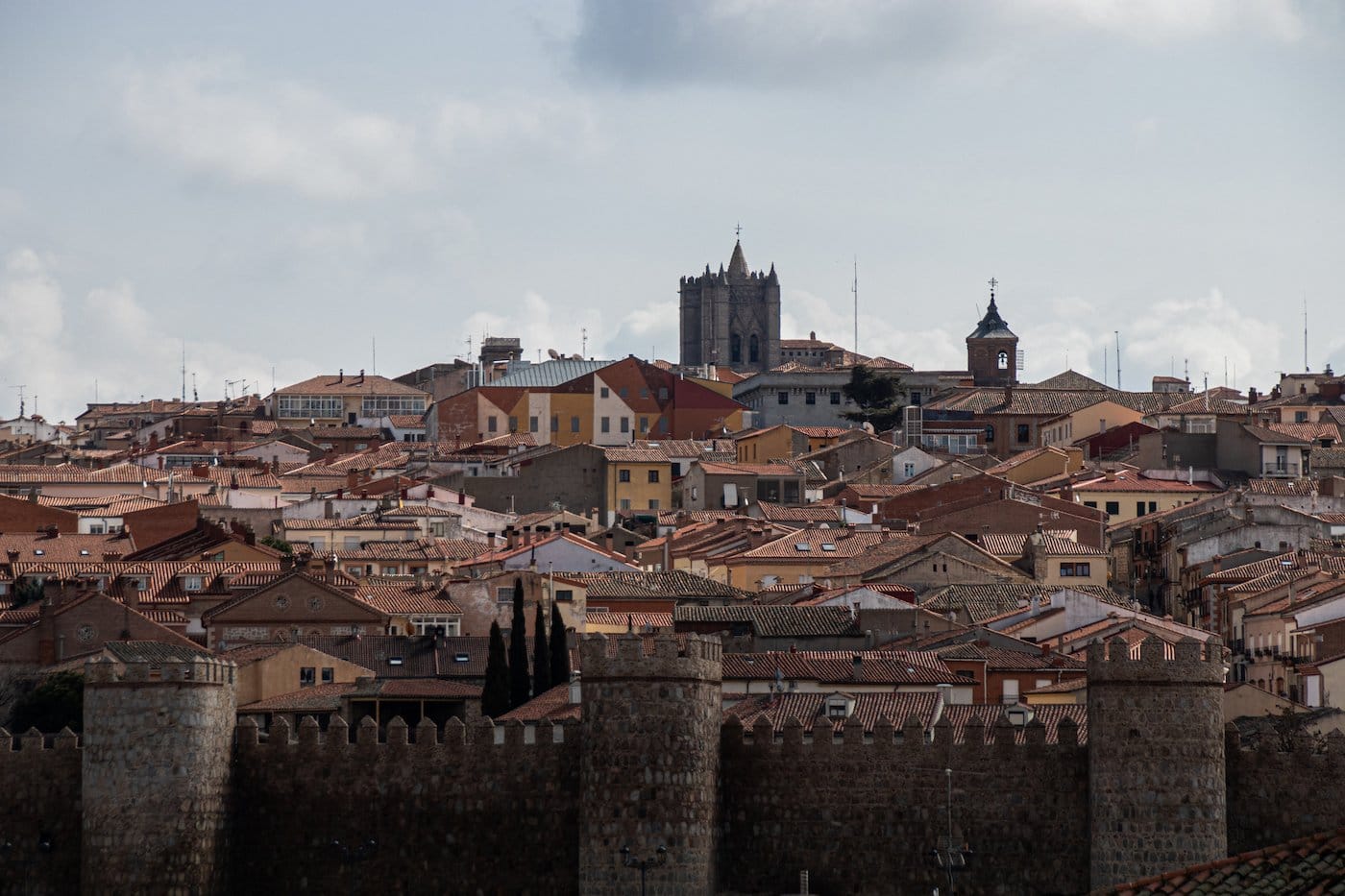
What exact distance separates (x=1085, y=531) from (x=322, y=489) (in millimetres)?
28540

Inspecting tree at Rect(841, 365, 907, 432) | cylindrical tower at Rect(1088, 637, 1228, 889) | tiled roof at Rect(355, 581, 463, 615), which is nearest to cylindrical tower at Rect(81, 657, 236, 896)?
cylindrical tower at Rect(1088, 637, 1228, 889)

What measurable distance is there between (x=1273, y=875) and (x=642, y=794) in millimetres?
24158

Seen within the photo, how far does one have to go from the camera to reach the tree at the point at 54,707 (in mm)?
60750

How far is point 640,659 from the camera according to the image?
47719mm

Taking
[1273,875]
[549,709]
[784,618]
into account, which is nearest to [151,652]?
[549,709]

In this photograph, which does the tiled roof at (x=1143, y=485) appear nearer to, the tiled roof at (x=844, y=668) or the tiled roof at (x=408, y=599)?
the tiled roof at (x=408, y=599)

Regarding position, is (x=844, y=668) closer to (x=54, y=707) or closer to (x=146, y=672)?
(x=146, y=672)

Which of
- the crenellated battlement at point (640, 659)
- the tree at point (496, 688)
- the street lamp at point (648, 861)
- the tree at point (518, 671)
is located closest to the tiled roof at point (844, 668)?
the tree at point (518, 671)

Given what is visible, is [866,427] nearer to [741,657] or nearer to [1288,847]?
[741,657]

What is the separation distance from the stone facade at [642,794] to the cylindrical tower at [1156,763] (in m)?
0.03

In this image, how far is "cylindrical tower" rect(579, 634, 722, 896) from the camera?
4734 centimetres

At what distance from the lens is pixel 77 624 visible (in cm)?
6662

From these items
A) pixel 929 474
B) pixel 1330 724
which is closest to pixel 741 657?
pixel 1330 724

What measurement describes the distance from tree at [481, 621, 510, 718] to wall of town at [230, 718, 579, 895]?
26.2ft
